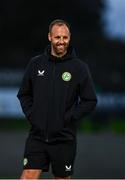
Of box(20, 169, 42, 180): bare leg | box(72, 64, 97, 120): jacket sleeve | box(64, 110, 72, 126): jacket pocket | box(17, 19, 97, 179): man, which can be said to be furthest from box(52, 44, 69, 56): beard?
box(20, 169, 42, 180): bare leg

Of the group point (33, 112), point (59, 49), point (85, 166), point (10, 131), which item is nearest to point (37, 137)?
point (33, 112)

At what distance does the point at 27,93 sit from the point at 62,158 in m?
0.53

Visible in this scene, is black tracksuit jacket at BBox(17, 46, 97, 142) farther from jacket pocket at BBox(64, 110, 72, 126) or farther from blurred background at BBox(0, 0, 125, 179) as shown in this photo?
blurred background at BBox(0, 0, 125, 179)

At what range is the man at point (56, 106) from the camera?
17.6 ft

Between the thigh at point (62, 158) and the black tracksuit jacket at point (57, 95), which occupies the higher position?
the black tracksuit jacket at point (57, 95)

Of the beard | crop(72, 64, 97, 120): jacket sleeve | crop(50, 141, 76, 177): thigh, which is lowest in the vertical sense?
crop(50, 141, 76, 177): thigh

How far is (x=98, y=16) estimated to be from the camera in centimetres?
1736

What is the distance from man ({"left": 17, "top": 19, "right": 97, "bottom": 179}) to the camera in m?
5.38

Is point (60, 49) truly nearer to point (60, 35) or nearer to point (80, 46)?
point (60, 35)

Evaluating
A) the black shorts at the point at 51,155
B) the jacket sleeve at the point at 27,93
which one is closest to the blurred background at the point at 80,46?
the jacket sleeve at the point at 27,93

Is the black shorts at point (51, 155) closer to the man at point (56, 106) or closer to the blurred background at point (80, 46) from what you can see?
the man at point (56, 106)

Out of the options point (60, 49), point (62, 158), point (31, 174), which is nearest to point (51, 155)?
point (62, 158)

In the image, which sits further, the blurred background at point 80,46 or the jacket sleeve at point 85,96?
the blurred background at point 80,46

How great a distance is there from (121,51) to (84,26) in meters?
1.00
